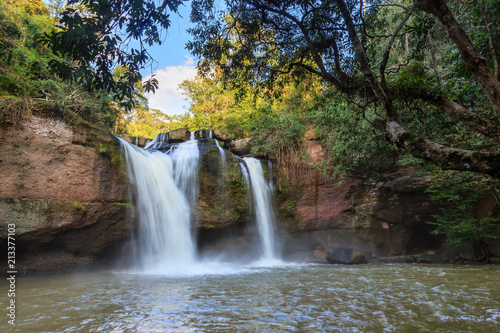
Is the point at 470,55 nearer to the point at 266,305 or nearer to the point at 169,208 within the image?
the point at 266,305

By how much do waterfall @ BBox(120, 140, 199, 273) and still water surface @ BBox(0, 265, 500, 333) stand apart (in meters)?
3.02

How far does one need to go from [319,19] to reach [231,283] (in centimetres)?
642

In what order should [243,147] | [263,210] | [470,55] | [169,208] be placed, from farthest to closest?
[243,147] < [263,210] < [169,208] < [470,55]

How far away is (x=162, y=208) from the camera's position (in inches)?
417

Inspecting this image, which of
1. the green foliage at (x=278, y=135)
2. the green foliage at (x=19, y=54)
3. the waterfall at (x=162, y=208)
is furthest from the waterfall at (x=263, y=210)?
the green foliage at (x=19, y=54)

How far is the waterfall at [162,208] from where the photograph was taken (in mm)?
10016

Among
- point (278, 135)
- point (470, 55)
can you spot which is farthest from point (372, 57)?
point (278, 135)

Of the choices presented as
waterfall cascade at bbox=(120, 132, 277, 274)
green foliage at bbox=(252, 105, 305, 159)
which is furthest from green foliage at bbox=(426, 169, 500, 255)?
waterfall cascade at bbox=(120, 132, 277, 274)

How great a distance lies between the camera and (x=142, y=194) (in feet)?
33.4

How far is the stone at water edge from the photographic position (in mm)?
10773

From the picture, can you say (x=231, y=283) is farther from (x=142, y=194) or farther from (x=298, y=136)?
(x=298, y=136)

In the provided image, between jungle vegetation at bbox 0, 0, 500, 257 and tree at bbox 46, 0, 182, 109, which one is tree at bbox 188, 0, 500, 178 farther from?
tree at bbox 46, 0, 182, 109

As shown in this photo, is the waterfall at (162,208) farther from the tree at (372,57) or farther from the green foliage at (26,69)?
the tree at (372,57)

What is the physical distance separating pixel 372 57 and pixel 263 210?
26.0 ft
